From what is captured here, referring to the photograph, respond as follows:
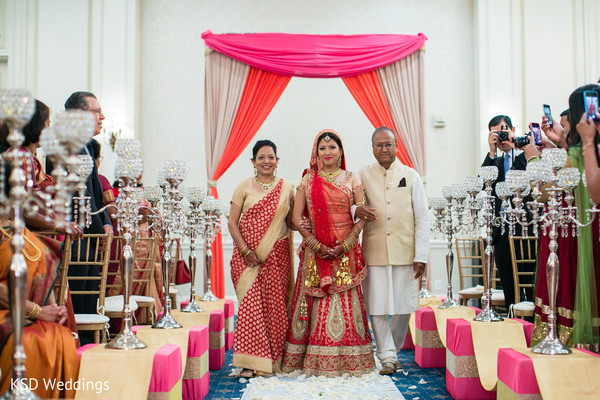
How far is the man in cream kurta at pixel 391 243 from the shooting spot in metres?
3.96

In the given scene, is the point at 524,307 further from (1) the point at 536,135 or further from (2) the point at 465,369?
(1) the point at 536,135

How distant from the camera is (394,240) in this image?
13.1 ft

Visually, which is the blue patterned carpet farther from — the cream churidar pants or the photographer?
the photographer

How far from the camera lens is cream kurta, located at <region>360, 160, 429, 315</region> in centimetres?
397

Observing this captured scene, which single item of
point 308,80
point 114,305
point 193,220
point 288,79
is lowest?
point 114,305

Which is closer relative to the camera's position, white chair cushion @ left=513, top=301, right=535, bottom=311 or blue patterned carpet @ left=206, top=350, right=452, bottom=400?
blue patterned carpet @ left=206, top=350, right=452, bottom=400

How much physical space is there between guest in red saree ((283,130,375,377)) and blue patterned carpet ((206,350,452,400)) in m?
0.27

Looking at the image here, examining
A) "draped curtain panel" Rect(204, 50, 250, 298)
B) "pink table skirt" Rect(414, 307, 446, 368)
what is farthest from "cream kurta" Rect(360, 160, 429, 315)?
"draped curtain panel" Rect(204, 50, 250, 298)

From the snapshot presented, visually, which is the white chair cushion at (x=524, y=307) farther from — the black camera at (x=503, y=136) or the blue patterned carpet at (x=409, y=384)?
the black camera at (x=503, y=136)

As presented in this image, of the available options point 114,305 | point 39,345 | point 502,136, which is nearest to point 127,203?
point 39,345

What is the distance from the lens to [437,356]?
409 cm

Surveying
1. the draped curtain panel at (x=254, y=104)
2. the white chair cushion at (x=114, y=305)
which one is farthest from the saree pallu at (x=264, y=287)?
the draped curtain panel at (x=254, y=104)

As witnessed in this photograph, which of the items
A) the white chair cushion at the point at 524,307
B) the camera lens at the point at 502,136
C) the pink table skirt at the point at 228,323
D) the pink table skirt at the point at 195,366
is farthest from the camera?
the pink table skirt at the point at 228,323

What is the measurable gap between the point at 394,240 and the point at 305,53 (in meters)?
3.42
